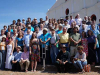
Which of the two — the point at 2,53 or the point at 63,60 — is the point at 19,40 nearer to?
the point at 2,53

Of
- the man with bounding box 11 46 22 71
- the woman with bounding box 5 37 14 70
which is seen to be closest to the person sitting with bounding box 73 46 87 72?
the man with bounding box 11 46 22 71

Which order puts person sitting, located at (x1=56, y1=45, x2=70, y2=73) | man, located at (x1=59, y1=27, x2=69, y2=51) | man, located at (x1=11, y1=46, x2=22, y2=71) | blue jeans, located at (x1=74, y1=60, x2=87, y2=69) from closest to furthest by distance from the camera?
blue jeans, located at (x1=74, y1=60, x2=87, y2=69) < person sitting, located at (x1=56, y1=45, x2=70, y2=73) < man, located at (x1=59, y1=27, x2=69, y2=51) < man, located at (x1=11, y1=46, x2=22, y2=71)

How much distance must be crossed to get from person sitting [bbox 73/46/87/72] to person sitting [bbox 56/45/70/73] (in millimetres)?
356

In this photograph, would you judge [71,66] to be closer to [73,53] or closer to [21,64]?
[73,53]

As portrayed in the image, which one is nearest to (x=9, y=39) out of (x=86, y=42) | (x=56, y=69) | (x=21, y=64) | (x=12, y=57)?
(x=12, y=57)

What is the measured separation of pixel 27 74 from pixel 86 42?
310 cm

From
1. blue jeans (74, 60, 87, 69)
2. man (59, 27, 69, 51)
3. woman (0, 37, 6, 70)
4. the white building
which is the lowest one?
blue jeans (74, 60, 87, 69)

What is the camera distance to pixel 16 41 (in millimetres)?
6500

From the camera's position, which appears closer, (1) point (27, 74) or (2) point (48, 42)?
(1) point (27, 74)

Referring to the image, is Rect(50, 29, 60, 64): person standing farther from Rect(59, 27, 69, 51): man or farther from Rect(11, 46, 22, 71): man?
Rect(11, 46, 22, 71): man

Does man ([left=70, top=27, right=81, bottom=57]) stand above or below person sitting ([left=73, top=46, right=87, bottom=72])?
above

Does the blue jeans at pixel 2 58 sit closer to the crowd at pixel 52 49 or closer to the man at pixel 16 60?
the crowd at pixel 52 49

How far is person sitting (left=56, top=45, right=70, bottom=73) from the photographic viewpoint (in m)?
5.61

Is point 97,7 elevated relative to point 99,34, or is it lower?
elevated
